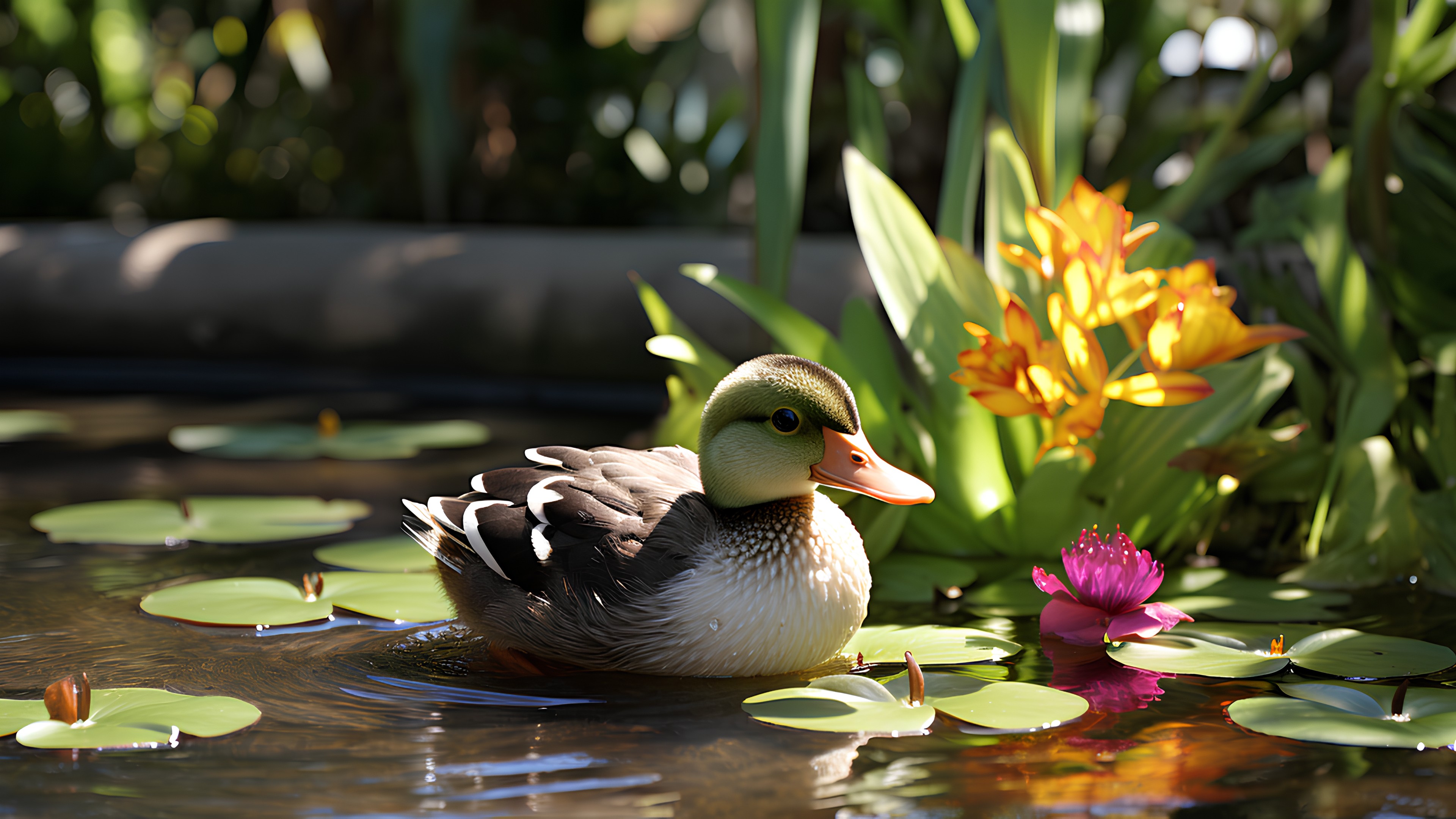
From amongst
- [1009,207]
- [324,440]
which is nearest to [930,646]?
[1009,207]

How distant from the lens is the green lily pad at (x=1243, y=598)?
1854 millimetres

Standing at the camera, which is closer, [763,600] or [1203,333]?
[763,600]

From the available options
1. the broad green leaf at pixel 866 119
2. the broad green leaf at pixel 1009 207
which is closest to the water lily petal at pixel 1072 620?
the broad green leaf at pixel 1009 207

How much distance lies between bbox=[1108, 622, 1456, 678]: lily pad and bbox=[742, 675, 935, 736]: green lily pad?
371 mm

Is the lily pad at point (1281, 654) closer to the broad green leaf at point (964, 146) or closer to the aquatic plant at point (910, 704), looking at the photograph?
the aquatic plant at point (910, 704)

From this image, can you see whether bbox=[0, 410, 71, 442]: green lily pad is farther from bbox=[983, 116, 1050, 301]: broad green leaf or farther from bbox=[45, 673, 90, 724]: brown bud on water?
bbox=[983, 116, 1050, 301]: broad green leaf

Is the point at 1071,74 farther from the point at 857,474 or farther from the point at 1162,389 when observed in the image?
the point at 857,474

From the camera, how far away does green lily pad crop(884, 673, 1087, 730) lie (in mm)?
1436

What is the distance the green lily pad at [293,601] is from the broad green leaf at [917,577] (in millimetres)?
658

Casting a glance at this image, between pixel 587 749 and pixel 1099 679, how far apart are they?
0.67 m

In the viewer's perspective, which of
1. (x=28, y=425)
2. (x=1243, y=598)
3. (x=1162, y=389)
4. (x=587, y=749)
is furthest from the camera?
(x=28, y=425)

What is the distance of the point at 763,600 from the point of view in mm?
1540

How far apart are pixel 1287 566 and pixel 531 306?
2.35 metres

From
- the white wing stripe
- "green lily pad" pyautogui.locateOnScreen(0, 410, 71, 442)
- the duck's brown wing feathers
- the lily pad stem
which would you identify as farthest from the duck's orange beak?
"green lily pad" pyautogui.locateOnScreen(0, 410, 71, 442)
